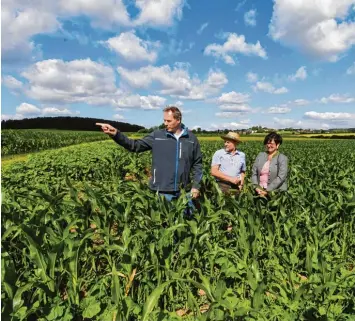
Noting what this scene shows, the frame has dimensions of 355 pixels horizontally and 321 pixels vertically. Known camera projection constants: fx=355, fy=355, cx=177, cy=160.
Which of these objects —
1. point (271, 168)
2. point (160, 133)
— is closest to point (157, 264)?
point (160, 133)

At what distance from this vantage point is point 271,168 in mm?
5723

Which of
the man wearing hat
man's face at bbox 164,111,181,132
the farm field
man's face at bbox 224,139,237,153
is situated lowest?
the farm field

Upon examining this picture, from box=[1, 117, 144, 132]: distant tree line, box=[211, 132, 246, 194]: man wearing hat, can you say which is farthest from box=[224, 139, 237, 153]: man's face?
box=[1, 117, 144, 132]: distant tree line

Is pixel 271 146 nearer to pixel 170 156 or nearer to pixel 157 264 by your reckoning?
pixel 170 156

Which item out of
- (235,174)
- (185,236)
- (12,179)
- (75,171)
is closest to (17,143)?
→ (75,171)

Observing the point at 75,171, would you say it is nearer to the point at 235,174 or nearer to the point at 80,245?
the point at 235,174

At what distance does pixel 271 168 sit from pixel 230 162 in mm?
802

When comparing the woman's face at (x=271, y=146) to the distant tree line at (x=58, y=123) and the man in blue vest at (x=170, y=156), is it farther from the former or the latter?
the distant tree line at (x=58, y=123)

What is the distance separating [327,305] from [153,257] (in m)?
1.54

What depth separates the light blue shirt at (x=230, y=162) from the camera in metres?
6.27

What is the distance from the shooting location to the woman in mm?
5602

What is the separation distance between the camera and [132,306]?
2.50 meters

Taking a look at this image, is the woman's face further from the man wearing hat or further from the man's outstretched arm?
the man's outstretched arm

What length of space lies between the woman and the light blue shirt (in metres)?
0.43
